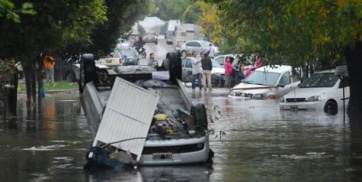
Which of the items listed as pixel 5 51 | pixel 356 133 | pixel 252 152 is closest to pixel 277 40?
pixel 356 133

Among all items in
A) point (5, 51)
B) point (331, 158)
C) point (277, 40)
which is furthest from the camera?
point (277, 40)

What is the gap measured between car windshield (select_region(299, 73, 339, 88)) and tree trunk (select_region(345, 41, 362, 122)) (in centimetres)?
239

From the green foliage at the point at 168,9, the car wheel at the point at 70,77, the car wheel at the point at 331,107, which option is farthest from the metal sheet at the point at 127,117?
the green foliage at the point at 168,9

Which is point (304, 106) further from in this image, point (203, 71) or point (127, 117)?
point (127, 117)

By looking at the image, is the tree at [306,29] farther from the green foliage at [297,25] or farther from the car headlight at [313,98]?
the car headlight at [313,98]

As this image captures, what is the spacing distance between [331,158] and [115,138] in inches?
165

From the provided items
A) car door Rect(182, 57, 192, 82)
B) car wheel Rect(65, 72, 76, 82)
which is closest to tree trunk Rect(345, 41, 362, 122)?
car door Rect(182, 57, 192, 82)

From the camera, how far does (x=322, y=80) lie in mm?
33750

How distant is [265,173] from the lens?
54.2 ft

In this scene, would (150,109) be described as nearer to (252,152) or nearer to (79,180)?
(79,180)

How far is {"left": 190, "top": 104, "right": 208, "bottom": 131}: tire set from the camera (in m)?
17.3

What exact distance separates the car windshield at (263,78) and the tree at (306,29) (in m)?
4.90

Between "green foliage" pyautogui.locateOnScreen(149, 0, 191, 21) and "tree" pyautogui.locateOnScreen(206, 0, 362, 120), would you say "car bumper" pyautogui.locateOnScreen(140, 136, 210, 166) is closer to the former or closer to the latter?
"tree" pyautogui.locateOnScreen(206, 0, 362, 120)

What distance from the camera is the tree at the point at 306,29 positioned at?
17.7 m
